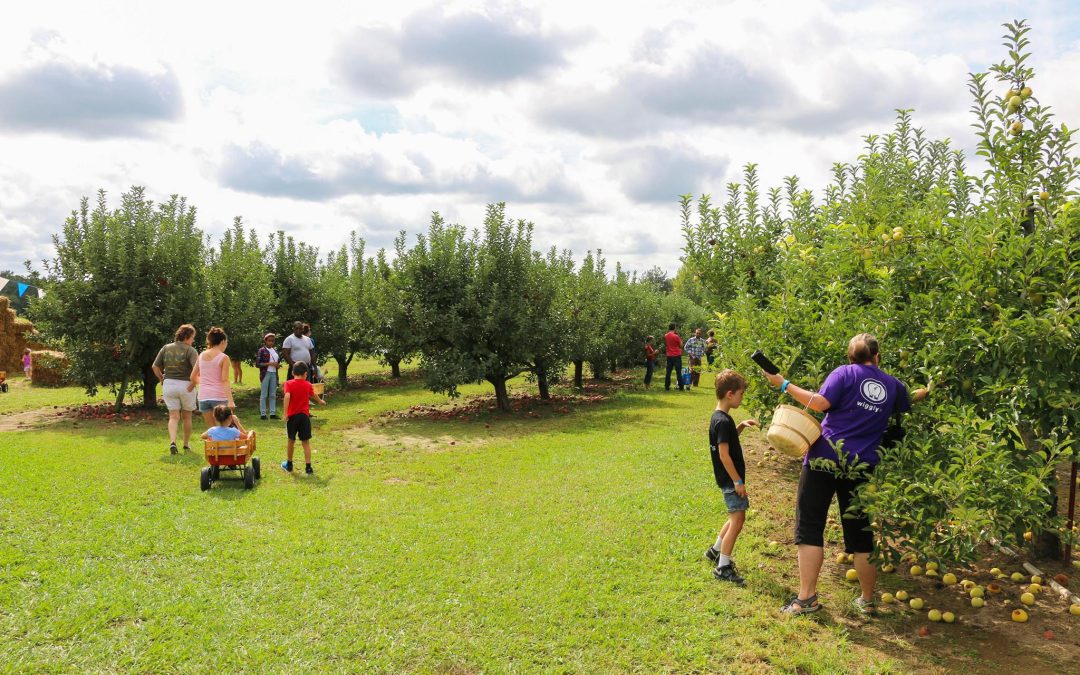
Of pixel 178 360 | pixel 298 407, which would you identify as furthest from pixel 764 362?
pixel 178 360

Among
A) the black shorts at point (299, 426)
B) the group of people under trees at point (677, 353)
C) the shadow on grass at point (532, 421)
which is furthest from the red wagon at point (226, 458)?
the group of people under trees at point (677, 353)

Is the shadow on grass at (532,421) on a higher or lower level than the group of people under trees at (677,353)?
lower

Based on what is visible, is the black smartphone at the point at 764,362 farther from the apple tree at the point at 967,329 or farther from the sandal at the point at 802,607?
the sandal at the point at 802,607

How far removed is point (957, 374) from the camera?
5473mm

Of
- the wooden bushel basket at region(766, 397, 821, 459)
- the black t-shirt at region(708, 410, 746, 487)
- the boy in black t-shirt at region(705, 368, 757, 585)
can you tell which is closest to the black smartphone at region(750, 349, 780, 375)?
the wooden bushel basket at region(766, 397, 821, 459)

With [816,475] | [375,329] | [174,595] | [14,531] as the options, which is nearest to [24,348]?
[375,329]

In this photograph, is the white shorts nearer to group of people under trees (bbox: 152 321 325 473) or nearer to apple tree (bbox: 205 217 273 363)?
group of people under trees (bbox: 152 321 325 473)

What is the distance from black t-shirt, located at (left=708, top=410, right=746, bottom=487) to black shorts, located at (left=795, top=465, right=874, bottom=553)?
67 cm

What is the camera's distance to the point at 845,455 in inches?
200

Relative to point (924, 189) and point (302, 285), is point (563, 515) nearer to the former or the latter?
point (924, 189)

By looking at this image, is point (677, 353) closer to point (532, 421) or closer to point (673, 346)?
point (673, 346)

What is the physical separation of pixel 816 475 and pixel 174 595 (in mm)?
5473

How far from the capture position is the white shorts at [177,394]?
11.0 metres

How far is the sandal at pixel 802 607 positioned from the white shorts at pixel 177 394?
9827mm
